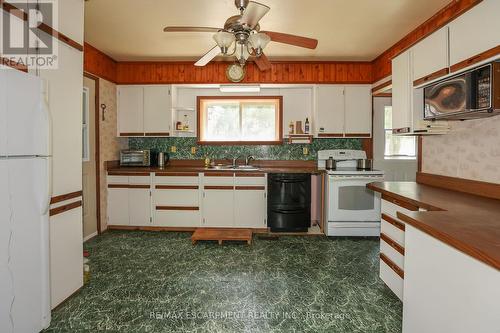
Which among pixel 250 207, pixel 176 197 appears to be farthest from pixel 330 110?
pixel 176 197

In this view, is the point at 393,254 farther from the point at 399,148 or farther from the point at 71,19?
the point at 71,19

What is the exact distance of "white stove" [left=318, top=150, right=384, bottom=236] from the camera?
393cm

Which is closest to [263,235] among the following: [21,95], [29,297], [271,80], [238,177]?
[238,177]

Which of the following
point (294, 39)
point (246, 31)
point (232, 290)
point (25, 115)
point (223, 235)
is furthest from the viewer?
point (223, 235)

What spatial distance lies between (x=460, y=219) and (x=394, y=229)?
0.83 meters

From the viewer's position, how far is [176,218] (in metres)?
4.20

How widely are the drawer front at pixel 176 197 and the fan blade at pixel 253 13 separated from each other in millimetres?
2755

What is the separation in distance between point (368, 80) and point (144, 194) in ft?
12.7

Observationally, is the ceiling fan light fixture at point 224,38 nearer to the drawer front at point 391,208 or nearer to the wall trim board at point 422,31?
the wall trim board at point 422,31

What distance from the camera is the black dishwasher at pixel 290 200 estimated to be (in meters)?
4.04

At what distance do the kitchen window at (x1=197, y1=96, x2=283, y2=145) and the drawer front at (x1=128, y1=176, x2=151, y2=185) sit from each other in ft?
3.47

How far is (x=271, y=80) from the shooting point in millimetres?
4414

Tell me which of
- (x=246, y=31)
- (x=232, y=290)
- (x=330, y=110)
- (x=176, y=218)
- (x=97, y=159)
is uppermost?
(x=246, y=31)

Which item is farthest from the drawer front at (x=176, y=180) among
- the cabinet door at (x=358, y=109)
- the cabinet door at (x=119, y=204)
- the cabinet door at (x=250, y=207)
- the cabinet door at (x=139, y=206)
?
the cabinet door at (x=358, y=109)
